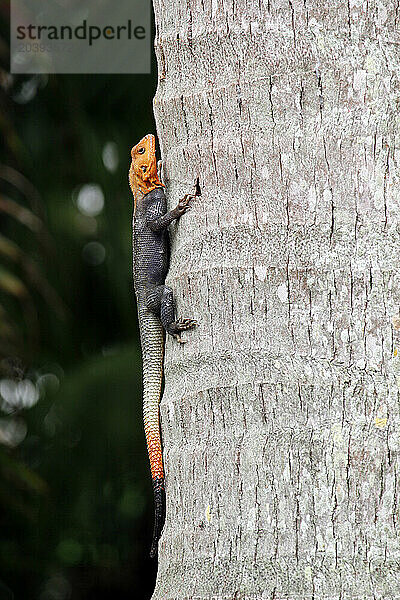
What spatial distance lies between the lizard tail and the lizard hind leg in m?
0.20

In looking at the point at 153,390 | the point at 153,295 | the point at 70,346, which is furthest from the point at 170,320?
the point at 70,346

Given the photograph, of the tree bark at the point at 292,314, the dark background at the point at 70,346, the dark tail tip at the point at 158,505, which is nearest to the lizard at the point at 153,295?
the dark tail tip at the point at 158,505

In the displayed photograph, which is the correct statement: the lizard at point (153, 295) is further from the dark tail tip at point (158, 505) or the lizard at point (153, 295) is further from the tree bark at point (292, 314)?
the tree bark at point (292, 314)

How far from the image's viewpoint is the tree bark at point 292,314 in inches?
74.1

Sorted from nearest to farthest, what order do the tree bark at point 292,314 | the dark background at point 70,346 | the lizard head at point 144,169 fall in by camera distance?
the tree bark at point 292,314 < the lizard head at point 144,169 < the dark background at point 70,346

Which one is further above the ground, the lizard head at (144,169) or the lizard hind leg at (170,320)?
the lizard head at (144,169)

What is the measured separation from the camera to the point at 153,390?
2.46 metres

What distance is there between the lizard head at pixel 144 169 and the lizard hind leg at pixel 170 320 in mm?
428

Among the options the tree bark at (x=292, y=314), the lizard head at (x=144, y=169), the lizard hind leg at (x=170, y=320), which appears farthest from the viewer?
the lizard head at (x=144, y=169)

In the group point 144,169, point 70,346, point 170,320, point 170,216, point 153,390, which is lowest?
point 70,346

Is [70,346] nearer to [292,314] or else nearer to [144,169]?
[144,169]

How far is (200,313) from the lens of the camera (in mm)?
2088

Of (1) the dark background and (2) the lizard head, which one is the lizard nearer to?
(2) the lizard head

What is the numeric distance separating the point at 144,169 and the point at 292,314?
87 cm
